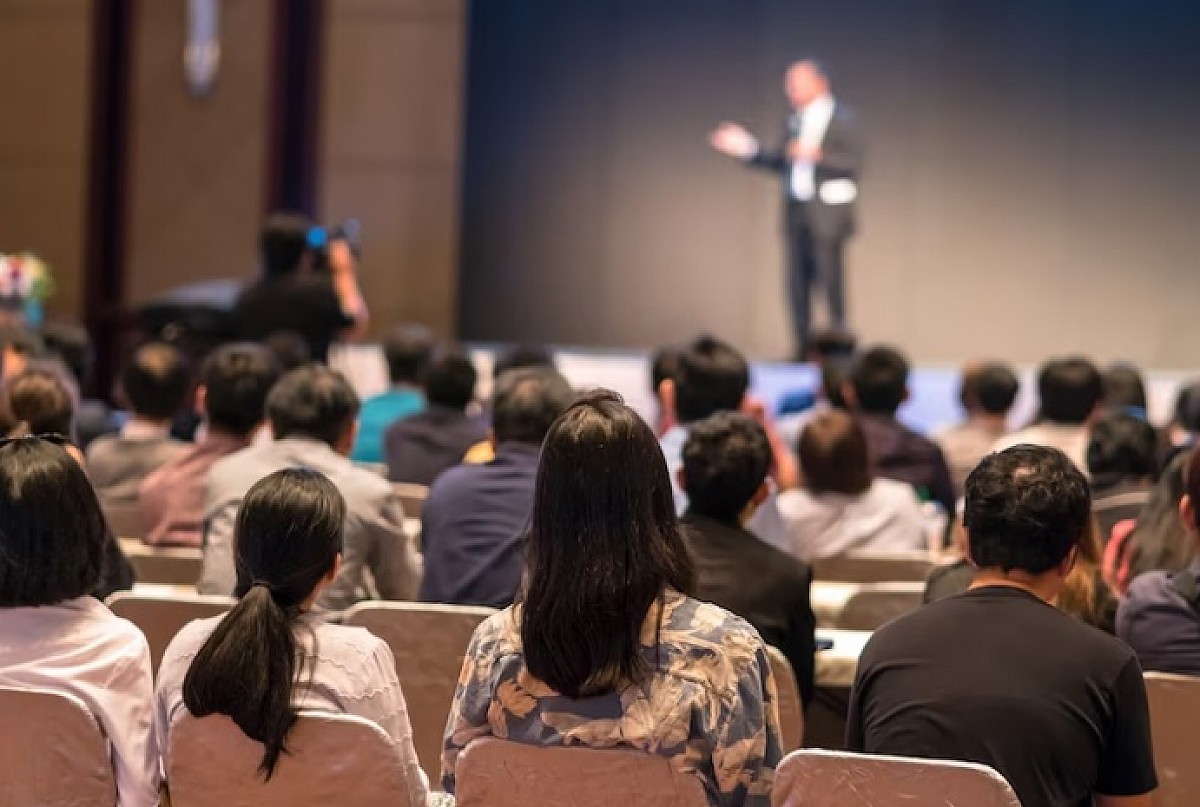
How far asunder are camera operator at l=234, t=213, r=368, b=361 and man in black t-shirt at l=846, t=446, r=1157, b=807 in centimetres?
488

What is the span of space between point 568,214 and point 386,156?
1.26 m

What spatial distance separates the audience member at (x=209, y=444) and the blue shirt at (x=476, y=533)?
0.63 metres

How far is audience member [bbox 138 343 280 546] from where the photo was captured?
450 cm

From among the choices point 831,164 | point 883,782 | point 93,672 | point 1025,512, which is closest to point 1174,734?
point 1025,512

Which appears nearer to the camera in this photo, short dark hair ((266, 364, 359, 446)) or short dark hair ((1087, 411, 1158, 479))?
short dark hair ((266, 364, 359, 446))

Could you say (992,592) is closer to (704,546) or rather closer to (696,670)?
(696,670)

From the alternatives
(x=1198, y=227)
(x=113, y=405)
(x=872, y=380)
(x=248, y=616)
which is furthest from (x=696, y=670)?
(x=1198, y=227)

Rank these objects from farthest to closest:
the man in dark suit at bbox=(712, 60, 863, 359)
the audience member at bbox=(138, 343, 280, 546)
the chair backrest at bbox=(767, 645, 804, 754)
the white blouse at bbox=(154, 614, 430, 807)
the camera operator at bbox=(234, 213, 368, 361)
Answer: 1. the man in dark suit at bbox=(712, 60, 863, 359)
2. the camera operator at bbox=(234, 213, 368, 361)
3. the audience member at bbox=(138, 343, 280, 546)
4. the chair backrest at bbox=(767, 645, 804, 754)
5. the white blouse at bbox=(154, 614, 430, 807)

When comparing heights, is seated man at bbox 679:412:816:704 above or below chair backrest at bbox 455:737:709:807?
above

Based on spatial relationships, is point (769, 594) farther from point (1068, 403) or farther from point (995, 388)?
point (995, 388)

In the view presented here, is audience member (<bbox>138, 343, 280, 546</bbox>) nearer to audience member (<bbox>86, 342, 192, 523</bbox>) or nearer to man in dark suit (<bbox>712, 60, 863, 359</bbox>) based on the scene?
audience member (<bbox>86, 342, 192, 523</bbox>)

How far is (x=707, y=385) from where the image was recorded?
4.90m

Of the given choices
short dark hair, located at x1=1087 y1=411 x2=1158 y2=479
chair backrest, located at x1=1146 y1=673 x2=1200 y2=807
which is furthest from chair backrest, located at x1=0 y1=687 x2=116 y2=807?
short dark hair, located at x1=1087 y1=411 x2=1158 y2=479

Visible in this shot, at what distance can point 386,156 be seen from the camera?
40.5 feet
